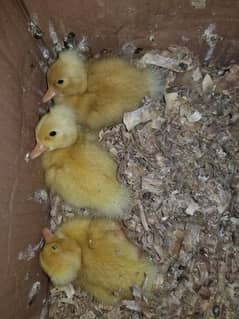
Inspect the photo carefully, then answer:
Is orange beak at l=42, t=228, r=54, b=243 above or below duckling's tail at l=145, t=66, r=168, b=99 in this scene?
below

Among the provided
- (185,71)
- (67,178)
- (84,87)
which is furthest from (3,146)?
(185,71)

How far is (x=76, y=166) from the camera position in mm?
1596

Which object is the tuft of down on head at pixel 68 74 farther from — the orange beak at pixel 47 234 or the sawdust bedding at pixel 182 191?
the orange beak at pixel 47 234

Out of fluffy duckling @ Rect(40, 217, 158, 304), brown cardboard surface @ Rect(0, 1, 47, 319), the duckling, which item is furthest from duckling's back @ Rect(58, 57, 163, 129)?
fluffy duckling @ Rect(40, 217, 158, 304)

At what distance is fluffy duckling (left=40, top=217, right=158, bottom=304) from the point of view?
156 centimetres

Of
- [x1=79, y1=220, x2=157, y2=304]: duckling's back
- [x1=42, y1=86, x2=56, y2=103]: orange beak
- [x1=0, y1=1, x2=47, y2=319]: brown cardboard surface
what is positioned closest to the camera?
[x1=0, y1=1, x2=47, y2=319]: brown cardboard surface

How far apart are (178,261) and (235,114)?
452 millimetres

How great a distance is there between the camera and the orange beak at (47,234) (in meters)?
1.63

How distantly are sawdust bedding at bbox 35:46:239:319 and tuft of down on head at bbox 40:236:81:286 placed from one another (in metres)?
0.10

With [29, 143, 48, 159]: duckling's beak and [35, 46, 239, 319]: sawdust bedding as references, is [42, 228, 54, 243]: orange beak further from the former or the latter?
[29, 143, 48, 159]: duckling's beak

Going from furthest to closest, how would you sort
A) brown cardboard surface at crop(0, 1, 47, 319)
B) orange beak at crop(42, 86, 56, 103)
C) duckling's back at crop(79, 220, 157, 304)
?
orange beak at crop(42, 86, 56, 103) → duckling's back at crop(79, 220, 157, 304) → brown cardboard surface at crop(0, 1, 47, 319)

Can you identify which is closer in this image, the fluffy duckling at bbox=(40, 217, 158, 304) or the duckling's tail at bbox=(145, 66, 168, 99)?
the fluffy duckling at bbox=(40, 217, 158, 304)

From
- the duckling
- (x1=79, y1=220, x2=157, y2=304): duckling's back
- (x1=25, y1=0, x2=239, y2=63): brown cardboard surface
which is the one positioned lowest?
(x1=79, y1=220, x2=157, y2=304): duckling's back

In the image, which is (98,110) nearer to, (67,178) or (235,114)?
(67,178)
